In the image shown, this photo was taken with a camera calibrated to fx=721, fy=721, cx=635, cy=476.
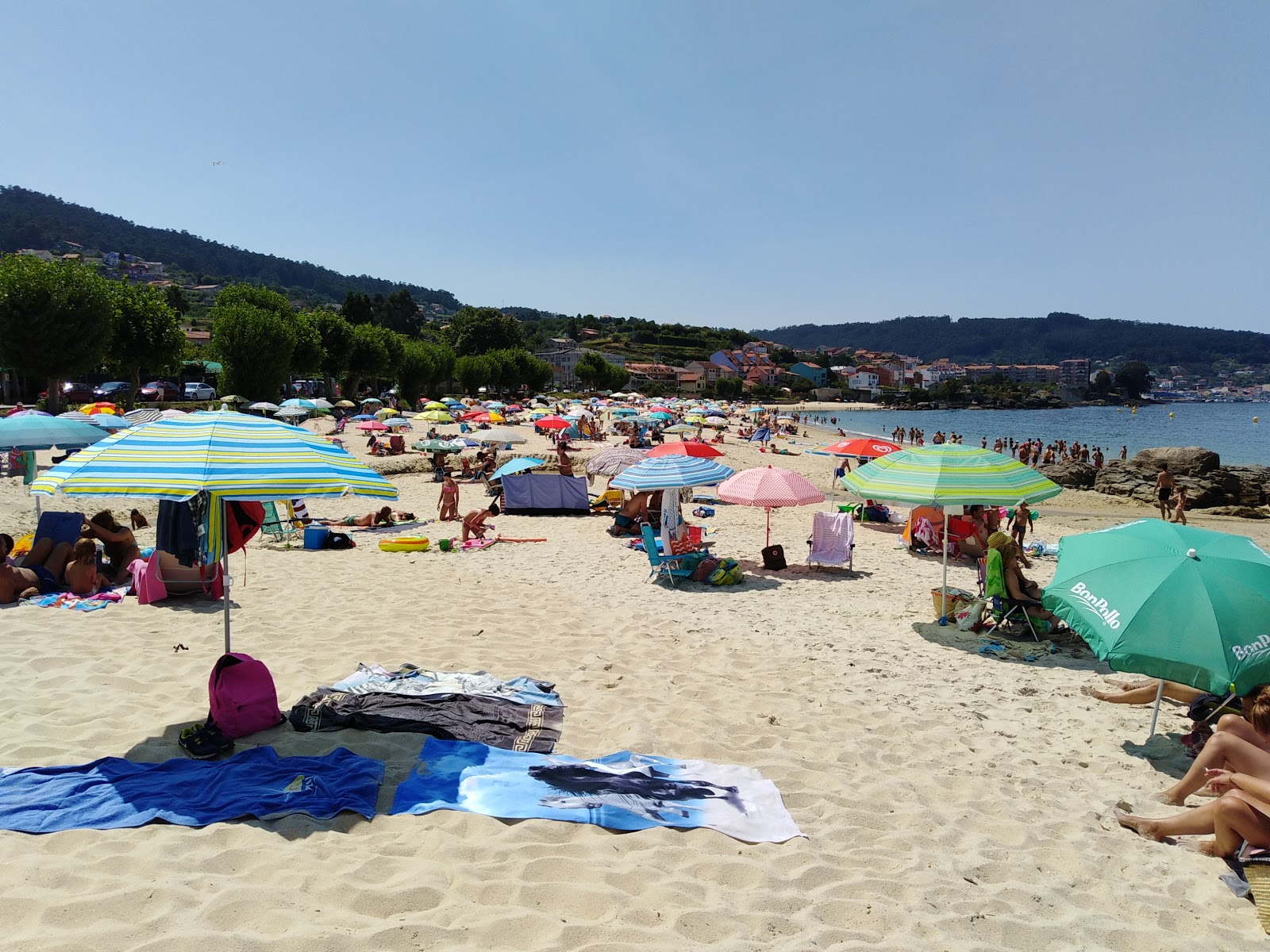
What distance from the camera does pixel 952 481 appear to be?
24.4ft

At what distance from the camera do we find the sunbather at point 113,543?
8.28 meters

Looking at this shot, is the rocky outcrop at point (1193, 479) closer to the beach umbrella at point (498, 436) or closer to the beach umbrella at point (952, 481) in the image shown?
the beach umbrella at point (952, 481)

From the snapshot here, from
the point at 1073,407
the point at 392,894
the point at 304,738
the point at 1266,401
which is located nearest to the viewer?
the point at 392,894

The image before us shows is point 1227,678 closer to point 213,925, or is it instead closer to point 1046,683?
point 1046,683

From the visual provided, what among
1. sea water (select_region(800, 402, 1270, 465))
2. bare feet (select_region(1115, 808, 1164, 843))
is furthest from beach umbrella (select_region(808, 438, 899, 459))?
sea water (select_region(800, 402, 1270, 465))

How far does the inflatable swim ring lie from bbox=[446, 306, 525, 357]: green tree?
8487 cm

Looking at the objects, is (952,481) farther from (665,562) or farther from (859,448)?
(859,448)

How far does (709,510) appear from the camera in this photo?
16.0 m

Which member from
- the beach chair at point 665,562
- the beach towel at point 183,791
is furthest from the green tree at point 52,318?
the beach towel at point 183,791

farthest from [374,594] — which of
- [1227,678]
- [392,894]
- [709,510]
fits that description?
[709,510]

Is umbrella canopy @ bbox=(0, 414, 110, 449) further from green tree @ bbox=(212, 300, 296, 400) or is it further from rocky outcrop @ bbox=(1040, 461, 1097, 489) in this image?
green tree @ bbox=(212, 300, 296, 400)

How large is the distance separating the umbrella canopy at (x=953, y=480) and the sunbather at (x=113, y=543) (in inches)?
330

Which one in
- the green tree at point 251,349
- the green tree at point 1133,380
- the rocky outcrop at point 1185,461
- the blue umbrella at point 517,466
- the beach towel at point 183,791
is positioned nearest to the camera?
the beach towel at point 183,791

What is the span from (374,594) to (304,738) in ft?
13.1
